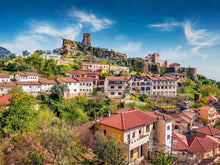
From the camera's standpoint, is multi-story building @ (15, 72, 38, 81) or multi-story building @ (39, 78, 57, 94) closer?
multi-story building @ (39, 78, 57, 94)

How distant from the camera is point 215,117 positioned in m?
60.7

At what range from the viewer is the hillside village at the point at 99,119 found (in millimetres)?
17219

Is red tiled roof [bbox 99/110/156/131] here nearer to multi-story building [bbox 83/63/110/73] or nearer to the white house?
the white house

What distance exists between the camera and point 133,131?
25.5m

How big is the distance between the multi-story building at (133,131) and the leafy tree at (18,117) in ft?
37.1

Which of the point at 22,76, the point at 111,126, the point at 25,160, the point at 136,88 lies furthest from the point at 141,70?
the point at 25,160

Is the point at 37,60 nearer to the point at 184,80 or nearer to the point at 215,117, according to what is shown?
the point at 215,117

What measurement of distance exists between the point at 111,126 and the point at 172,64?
103513 mm

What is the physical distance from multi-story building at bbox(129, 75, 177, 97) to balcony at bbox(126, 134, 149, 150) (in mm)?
38697

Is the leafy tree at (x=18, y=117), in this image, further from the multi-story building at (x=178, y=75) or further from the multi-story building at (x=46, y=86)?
the multi-story building at (x=178, y=75)

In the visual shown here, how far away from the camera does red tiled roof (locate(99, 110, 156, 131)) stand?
983 inches

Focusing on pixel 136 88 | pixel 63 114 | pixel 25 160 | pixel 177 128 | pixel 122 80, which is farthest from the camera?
pixel 136 88

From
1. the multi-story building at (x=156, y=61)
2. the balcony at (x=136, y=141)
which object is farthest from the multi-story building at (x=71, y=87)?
the multi-story building at (x=156, y=61)

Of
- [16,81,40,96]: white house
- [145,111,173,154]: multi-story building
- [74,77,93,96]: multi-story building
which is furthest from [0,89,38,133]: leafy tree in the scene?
[74,77,93,96]: multi-story building
